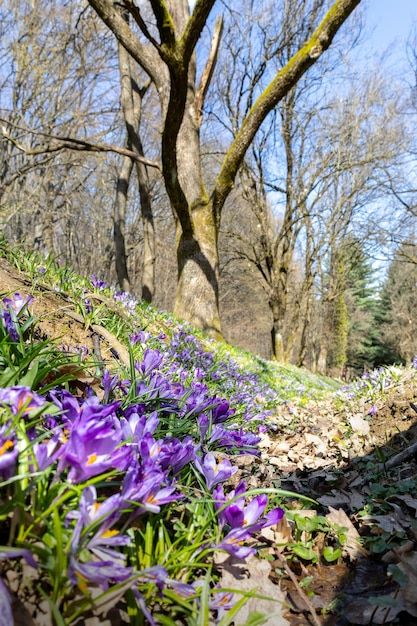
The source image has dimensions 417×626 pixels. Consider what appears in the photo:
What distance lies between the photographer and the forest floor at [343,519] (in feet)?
3.42

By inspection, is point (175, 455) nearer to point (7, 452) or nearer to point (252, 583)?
point (252, 583)

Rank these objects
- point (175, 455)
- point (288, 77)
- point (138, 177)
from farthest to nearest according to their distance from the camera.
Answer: point (138, 177) → point (288, 77) → point (175, 455)

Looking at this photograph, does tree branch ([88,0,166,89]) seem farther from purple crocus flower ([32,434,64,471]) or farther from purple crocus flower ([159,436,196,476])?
purple crocus flower ([32,434,64,471])

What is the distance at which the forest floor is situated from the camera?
3.42 ft

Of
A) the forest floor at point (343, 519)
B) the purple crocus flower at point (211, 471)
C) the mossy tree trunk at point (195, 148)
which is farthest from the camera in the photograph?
the mossy tree trunk at point (195, 148)

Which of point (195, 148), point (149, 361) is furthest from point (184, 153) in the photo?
point (149, 361)

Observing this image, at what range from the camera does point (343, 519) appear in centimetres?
152

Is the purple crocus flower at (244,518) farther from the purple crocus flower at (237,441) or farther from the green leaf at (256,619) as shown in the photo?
the purple crocus flower at (237,441)

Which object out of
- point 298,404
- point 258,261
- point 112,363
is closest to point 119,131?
point 258,261

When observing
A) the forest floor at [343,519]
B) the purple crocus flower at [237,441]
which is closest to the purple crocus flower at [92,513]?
the forest floor at [343,519]

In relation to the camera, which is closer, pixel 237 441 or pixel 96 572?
pixel 96 572

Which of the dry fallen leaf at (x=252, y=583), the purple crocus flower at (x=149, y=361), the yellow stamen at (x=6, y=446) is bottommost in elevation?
the dry fallen leaf at (x=252, y=583)

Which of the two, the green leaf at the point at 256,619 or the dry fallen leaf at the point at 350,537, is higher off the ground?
the green leaf at the point at 256,619

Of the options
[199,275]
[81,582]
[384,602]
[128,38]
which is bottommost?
[384,602]
